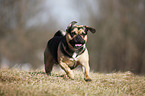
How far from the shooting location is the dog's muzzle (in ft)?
15.3

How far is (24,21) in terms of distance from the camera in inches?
779

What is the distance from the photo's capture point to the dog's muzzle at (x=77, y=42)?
4.68m

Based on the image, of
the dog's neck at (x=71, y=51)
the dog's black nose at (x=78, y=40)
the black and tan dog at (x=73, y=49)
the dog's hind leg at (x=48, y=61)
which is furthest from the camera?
the dog's hind leg at (x=48, y=61)

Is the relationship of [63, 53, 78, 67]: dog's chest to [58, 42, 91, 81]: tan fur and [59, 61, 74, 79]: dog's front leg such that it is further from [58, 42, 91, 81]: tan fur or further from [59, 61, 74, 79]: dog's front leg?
[59, 61, 74, 79]: dog's front leg

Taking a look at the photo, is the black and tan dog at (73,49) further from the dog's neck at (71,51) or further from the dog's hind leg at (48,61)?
the dog's hind leg at (48,61)

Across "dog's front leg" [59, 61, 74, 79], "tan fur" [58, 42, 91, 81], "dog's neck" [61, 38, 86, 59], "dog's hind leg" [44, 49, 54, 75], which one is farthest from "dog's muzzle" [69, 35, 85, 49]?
"dog's hind leg" [44, 49, 54, 75]

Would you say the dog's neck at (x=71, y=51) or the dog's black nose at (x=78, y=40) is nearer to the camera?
the dog's black nose at (x=78, y=40)

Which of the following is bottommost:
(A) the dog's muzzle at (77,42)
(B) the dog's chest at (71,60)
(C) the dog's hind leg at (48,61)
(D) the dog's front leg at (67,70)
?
(D) the dog's front leg at (67,70)

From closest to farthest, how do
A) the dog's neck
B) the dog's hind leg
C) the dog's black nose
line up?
the dog's black nose, the dog's neck, the dog's hind leg

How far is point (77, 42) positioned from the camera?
15.4 ft

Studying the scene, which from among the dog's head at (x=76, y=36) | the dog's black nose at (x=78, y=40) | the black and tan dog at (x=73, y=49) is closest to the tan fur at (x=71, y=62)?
the black and tan dog at (x=73, y=49)

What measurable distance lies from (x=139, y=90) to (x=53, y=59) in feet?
7.93

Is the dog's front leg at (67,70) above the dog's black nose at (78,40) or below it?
below

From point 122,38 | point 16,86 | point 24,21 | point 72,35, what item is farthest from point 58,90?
point 24,21
